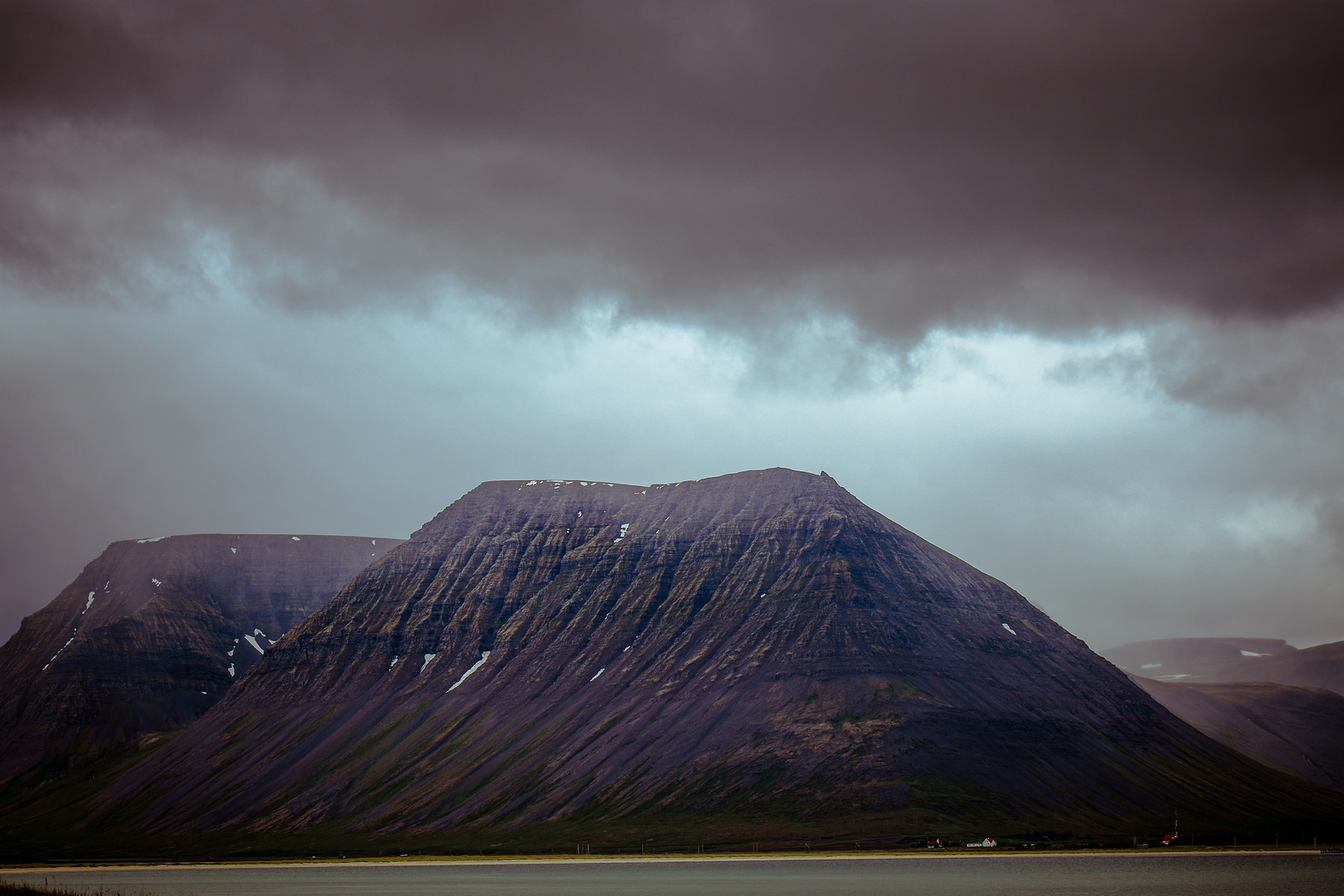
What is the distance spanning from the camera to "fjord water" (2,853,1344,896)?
120m

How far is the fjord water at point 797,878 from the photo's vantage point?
119625 mm

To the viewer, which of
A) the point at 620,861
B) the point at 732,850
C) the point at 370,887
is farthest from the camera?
the point at 732,850

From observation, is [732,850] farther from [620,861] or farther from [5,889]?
[5,889]

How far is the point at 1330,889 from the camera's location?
112 meters

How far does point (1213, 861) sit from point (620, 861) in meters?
82.1

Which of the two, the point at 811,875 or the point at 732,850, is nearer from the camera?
the point at 811,875

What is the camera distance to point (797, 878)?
14050 centimetres

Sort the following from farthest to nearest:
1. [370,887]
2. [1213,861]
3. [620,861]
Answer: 1. [620,861]
2. [1213,861]
3. [370,887]

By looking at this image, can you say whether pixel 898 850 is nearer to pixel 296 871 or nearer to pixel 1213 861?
pixel 1213 861

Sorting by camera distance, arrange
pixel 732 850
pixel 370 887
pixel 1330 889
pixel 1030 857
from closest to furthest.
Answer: pixel 1330 889, pixel 370 887, pixel 1030 857, pixel 732 850

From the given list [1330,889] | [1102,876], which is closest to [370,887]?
[1102,876]

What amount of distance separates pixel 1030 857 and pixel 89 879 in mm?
133857

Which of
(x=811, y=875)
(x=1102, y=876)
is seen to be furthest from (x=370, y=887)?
(x=1102, y=876)

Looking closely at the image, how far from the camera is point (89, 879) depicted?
587 ft
